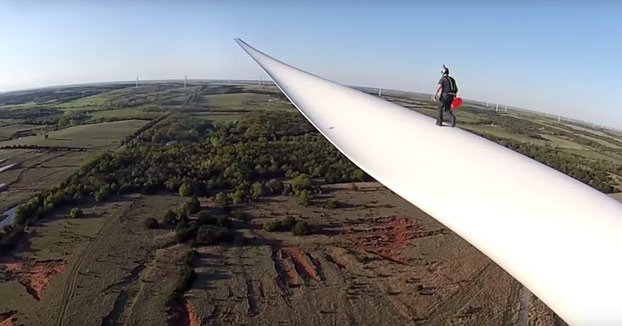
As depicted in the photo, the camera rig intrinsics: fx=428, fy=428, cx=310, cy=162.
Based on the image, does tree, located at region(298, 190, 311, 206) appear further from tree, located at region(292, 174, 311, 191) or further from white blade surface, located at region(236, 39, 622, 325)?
white blade surface, located at region(236, 39, 622, 325)

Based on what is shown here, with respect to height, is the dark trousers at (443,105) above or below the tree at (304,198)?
above

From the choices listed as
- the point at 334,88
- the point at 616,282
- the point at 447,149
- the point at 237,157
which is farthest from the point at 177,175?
the point at 616,282

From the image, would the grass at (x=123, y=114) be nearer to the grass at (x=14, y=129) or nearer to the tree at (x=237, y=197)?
the grass at (x=14, y=129)

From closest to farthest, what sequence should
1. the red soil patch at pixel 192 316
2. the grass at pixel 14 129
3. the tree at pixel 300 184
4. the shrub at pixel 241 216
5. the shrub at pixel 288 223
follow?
1. the red soil patch at pixel 192 316
2. the shrub at pixel 288 223
3. the shrub at pixel 241 216
4. the tree at pixel 300 184
5. the grass at pixel 14 129

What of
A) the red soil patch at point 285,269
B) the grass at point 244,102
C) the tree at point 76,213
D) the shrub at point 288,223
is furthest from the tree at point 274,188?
the grass at point 244,102

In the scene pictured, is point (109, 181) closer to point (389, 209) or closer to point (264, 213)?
point (264, 213)

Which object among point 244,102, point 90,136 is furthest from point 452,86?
point 244,102

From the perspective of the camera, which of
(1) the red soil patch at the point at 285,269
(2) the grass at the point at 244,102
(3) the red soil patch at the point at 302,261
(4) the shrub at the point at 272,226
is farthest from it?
(2) the grass at the point at 244,102
